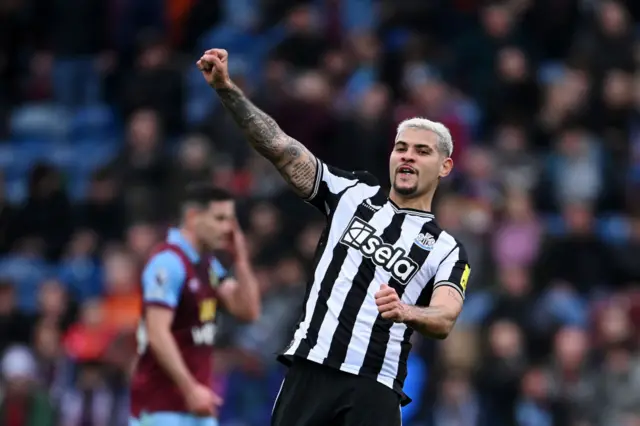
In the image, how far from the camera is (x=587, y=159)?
14711mm

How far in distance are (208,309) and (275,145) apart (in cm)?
230

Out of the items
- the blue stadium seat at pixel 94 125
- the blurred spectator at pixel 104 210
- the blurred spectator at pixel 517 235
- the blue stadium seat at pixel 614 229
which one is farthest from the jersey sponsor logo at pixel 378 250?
the blue stadium seat at pixel 94 125

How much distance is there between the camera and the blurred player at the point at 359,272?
6.91 m

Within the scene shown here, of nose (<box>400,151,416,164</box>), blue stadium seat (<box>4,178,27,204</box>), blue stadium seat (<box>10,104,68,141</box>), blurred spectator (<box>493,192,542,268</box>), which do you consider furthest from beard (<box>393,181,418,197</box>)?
blue stadium seat (<box>10,104,68,141</box>)

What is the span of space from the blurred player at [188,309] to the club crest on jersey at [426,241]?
212 cm

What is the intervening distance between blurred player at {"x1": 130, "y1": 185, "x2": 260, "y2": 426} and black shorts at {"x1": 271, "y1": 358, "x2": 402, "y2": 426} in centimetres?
176

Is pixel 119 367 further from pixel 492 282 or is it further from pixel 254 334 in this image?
pixel 492 282

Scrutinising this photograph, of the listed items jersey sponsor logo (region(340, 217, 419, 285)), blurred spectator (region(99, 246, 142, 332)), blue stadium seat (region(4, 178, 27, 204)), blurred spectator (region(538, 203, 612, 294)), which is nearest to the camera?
jersey sponsor logo (region(340, 217, 419, 285))

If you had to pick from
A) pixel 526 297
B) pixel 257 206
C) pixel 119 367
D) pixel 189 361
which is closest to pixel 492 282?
pixel 526 297

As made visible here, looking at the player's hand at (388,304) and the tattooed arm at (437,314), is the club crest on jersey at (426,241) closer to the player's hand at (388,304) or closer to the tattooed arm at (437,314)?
the tattooed arm at (437,314)

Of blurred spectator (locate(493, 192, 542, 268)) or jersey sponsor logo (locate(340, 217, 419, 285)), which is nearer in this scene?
jersey sponsor logo (locate(340, 217, 419, 285))

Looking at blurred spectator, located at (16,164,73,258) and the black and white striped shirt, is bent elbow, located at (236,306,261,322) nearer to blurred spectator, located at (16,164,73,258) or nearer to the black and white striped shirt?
the black and white striped shirt

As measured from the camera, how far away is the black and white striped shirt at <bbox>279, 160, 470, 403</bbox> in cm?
696

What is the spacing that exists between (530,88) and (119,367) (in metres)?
5.37
